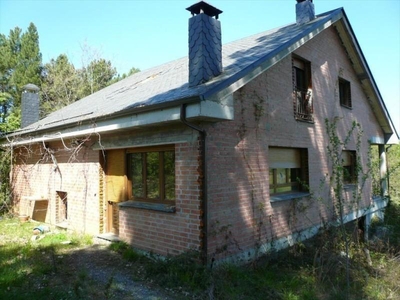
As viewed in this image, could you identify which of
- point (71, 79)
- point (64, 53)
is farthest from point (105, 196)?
point (64, 53)

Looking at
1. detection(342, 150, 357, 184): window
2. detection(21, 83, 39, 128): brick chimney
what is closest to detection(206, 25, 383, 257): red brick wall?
detection(342, 150, 357, 184): window

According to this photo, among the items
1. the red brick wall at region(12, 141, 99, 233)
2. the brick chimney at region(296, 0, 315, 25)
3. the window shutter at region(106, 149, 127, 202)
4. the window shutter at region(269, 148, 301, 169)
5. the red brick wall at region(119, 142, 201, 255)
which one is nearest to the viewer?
the red brick wall at region(119, 142, 201, 255)

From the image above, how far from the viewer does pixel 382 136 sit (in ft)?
49.1

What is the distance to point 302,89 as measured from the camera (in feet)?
29.9

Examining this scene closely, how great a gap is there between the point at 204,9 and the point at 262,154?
3.28 m

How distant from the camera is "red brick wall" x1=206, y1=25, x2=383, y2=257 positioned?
5.88 metres

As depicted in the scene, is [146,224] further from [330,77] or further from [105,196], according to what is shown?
[330,77]

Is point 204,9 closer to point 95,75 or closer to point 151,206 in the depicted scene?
point 151,206

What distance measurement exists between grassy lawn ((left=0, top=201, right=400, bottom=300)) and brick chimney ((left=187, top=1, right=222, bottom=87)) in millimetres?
3325

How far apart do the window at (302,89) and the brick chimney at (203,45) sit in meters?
3.27

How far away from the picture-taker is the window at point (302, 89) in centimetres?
870

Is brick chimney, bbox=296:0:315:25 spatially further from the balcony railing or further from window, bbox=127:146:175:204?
window, bbox=127:146:175:204

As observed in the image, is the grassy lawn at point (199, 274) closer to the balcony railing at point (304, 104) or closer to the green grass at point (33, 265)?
the green grass at point (33, 265)

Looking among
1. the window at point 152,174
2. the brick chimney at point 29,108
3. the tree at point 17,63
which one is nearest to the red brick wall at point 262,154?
the window at point 152,174
